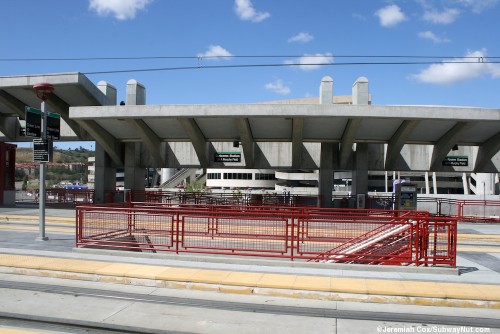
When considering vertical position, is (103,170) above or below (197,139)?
below

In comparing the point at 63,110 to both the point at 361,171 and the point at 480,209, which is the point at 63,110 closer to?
the point at 361,171

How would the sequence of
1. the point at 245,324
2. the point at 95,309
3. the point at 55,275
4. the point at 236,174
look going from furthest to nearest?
the point at 236,174 → the point at 55,275 → the point at 95,309 → the point at 245,324

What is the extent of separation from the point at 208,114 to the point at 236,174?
101 meters

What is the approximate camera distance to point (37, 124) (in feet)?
43.4

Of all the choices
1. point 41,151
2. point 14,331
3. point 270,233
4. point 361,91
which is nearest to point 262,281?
point 270,233

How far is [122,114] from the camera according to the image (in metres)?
22.5

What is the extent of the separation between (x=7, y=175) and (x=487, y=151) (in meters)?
30.2

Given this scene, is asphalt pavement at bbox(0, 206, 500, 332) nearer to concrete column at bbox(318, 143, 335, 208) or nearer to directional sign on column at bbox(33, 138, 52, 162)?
directional sign on column at bbox(33, 138, 52, 162)

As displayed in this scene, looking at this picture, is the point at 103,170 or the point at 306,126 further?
the point at 103,170

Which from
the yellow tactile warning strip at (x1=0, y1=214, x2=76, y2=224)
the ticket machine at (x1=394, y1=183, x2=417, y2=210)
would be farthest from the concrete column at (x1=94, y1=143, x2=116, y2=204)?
the ticket machine at (x1=394, y1=183, x2=417, y2=210)

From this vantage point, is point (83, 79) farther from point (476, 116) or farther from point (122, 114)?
point (476, 116)

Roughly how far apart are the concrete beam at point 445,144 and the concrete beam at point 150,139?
1649 cm

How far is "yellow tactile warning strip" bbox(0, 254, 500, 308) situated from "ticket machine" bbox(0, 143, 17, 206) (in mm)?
20887

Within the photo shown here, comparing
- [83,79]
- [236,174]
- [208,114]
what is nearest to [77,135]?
[83,79]
